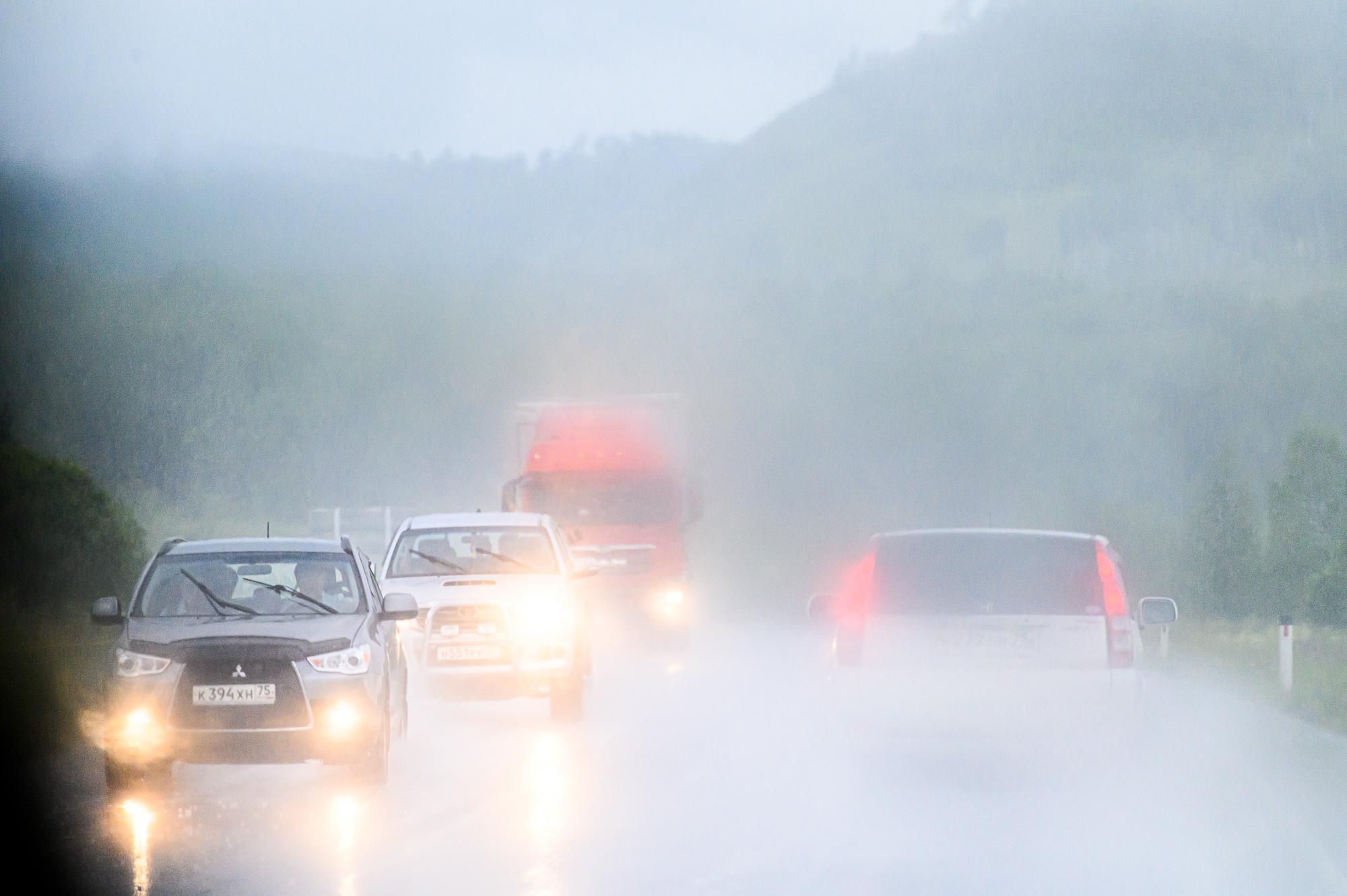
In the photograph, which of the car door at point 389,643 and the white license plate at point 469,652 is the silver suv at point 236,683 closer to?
the car door at point 389,643

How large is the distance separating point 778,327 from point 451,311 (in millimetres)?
75182

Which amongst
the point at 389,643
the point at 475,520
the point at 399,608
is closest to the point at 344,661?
the point at 399,608

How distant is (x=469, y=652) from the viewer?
55.6 feet

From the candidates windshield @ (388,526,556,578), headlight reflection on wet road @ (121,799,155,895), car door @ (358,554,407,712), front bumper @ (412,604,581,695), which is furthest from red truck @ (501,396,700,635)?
headlight reflection on wet road @ (121,799,155,895)

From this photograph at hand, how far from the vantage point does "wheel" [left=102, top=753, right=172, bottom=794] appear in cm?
1217

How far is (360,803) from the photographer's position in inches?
470

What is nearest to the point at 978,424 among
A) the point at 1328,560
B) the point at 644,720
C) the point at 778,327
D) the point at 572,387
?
the point at 778,327

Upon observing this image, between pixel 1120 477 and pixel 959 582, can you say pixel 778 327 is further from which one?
pixel 959 582

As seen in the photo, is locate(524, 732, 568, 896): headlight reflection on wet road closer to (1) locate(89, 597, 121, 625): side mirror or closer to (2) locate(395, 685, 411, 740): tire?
(2) locate(395, 685, 411, 740): tire

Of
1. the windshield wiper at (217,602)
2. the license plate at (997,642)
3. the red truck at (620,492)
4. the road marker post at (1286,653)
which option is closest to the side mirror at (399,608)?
the windshield wiper at (217,602)

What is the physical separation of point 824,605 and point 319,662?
3430 millimetres

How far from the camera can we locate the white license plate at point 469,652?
16922 mm

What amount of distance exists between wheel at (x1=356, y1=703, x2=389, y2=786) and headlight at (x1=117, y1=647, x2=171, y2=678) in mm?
1411

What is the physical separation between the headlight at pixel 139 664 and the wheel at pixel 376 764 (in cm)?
141
